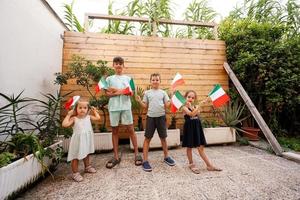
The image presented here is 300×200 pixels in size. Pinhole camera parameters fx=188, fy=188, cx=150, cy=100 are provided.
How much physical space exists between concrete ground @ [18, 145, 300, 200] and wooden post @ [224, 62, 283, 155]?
318 millimetres

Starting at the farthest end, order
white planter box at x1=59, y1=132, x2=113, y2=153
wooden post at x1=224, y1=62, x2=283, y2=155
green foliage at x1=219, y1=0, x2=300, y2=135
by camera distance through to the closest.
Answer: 1. green foliage at x1=219, y1=0, x2=300, y2=135
2. white planter box at x1=59, y1=132, x2=113, y2=153
3. wooden post at x1=224, y1=62, x2=283, y2=155

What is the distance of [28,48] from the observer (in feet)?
8.44

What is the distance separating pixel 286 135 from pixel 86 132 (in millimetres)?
4370

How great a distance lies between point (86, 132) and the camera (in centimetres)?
227

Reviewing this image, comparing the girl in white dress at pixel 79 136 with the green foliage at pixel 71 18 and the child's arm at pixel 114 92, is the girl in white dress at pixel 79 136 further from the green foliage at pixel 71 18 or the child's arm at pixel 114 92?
the green foliage at pixel 71 18

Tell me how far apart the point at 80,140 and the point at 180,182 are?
1232 mm

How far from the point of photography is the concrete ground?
1.79 metres

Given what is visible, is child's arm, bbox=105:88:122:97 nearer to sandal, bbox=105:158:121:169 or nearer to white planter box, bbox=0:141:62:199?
sandal, bbox=105:158:121:169

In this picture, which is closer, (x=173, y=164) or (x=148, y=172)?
(x=148, y=172)

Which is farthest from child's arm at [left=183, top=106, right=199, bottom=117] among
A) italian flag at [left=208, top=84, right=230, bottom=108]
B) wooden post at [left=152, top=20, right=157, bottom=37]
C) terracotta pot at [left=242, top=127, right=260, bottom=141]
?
wooden post at [left=152, top=20, right=157, bottom=37]

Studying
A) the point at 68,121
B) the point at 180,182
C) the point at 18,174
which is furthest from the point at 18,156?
the point at 180,182

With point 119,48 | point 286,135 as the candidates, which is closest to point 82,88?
point 119,48

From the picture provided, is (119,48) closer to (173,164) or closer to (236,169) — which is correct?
(173,164)

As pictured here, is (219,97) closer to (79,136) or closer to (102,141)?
(79,136)
